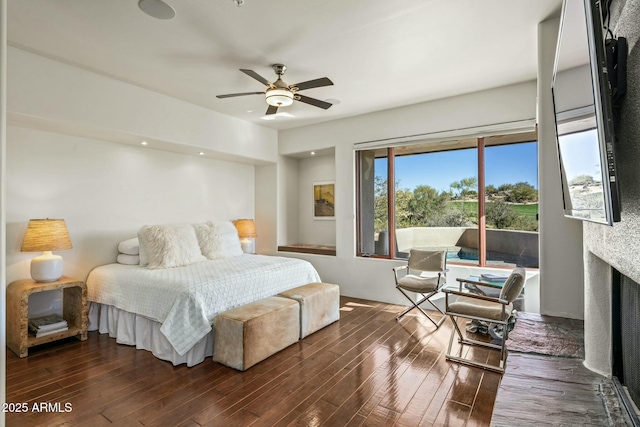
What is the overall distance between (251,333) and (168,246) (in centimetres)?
167

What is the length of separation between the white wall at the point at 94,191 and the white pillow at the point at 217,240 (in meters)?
0.62

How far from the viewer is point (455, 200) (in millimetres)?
4430

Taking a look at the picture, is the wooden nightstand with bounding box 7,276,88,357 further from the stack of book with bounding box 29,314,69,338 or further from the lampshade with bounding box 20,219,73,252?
the lampshade with bounding box 20,219,73,252

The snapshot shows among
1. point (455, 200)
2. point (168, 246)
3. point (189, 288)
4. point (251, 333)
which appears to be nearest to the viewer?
point (251, 333)

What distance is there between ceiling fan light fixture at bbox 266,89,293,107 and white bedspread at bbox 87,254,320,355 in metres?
1.79

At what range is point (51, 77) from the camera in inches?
123

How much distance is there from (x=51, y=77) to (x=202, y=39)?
163 centimetres

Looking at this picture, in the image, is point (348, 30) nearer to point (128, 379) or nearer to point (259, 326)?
point (259, 326)

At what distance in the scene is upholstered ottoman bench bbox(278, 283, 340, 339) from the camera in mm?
3468

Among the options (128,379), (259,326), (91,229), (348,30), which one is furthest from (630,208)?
(91,229)

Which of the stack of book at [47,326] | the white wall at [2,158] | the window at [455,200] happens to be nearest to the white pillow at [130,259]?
the stack of book at [47,326]

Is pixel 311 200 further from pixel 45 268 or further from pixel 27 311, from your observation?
pixel 27 311

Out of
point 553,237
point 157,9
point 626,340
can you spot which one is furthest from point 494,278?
point 157,9

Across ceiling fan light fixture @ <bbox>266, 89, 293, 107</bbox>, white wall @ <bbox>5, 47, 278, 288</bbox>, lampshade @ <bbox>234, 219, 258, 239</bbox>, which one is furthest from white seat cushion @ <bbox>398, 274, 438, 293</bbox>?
white wall @ <bbox>5, 47, 278, 288</bbox>
